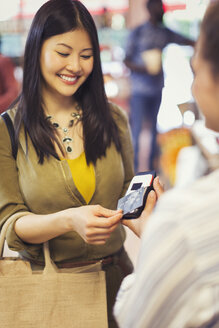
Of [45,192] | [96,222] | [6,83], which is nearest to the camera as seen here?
[96,222]

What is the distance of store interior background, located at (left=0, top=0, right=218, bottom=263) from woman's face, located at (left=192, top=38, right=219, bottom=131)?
119 inches

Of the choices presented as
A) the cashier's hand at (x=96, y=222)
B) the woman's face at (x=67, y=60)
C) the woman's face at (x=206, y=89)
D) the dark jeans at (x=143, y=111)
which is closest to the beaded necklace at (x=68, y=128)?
the woman's face at (x=67, y=60)

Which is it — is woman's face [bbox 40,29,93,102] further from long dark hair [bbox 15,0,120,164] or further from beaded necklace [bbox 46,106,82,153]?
beaded necklace [bbox 46,106,82,153]

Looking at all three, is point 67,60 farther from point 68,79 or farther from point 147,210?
point 147,210

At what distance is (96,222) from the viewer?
4.42 ft

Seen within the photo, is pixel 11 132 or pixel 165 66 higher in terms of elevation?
pixel 11 132

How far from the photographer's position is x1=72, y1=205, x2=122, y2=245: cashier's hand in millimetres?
1340

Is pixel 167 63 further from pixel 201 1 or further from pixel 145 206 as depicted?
pixel 145 206

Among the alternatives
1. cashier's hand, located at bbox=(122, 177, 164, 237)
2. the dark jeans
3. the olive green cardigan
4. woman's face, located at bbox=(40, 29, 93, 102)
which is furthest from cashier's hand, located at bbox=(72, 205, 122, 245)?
the dark jeans

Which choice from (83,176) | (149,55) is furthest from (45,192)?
(149,55)

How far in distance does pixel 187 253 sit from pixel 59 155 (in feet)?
3.03

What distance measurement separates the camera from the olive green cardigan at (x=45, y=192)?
5.13 ft

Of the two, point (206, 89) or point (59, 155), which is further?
point (59, 155)

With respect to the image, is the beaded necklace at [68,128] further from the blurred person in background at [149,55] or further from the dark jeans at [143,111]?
the dark jeans at [143,111]
